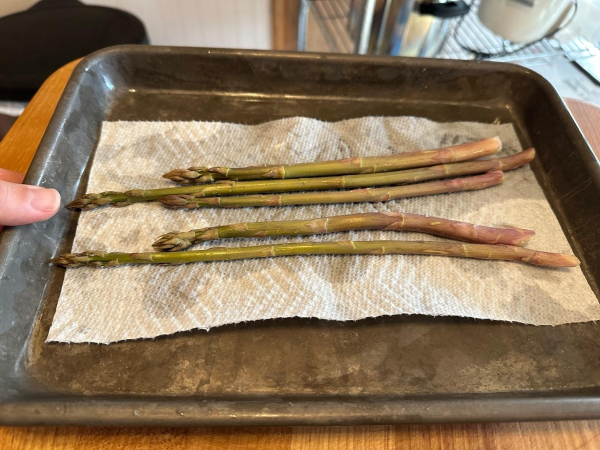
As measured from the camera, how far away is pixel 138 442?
0.86 metres

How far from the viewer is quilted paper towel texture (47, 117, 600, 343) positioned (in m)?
1.00

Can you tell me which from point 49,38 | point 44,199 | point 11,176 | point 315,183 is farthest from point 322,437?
point 49,38

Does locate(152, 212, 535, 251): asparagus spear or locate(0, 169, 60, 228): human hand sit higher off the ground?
locate(0, 169, 60, 228): human hand

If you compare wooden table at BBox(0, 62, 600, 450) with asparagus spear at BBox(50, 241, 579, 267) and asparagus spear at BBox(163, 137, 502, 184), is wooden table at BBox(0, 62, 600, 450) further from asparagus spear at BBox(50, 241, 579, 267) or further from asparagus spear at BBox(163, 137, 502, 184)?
asparagus spear at BBox(163, 137, 502, 184)

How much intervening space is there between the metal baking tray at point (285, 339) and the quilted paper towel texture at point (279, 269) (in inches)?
1.6

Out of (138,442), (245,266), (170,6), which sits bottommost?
(138,442)

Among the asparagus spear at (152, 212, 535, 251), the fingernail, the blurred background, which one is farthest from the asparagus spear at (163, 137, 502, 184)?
the blurred background

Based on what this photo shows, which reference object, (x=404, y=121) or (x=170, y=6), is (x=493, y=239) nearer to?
(x=404, y=121)

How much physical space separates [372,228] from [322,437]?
0.56m

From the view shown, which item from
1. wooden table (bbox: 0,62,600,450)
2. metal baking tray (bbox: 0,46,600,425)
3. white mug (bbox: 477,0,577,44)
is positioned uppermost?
white mug (bbox: 477,0,577,44)

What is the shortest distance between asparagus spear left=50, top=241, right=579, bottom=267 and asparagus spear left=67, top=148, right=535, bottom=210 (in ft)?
0.59

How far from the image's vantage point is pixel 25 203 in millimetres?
970

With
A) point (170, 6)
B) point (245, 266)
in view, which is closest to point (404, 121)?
point (245, 266)

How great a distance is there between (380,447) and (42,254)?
3.20ft
